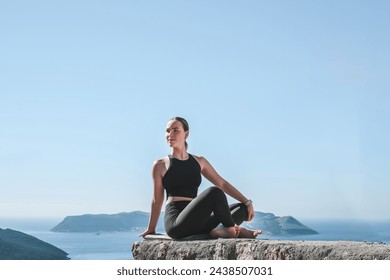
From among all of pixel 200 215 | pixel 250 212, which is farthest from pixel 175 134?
pixel 250 212

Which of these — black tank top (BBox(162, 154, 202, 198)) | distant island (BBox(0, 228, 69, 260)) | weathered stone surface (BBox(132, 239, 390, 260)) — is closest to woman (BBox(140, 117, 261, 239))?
black tank top (BBox(162, 154, 202, 198))

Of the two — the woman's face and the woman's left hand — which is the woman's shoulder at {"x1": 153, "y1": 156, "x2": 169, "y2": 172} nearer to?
the woman's face

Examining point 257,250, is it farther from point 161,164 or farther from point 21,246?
point 21,246

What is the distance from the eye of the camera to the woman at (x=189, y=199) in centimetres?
444

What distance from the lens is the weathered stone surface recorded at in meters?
3.75

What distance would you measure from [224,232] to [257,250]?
1.30ft

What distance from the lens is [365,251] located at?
3703mm

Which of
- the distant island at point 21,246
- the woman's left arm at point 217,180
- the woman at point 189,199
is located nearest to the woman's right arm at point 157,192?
the woman at point 189,199

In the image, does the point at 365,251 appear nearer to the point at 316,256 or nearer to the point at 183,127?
the point at 316,256

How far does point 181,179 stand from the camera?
4.74 meters

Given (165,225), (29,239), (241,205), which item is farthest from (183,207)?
(29,239)
